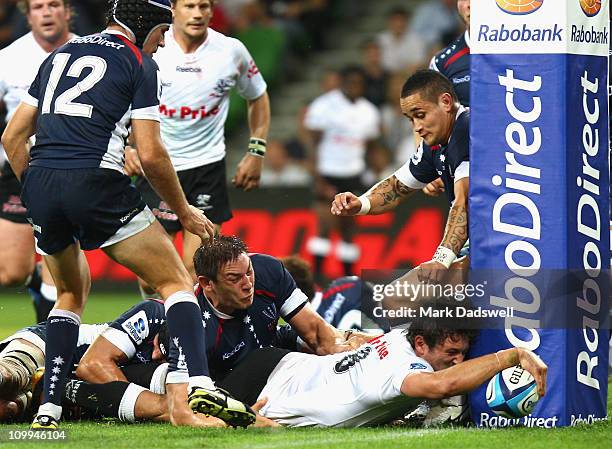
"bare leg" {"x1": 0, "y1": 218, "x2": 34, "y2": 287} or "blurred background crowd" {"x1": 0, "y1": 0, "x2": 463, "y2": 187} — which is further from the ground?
"blurred background crowd" {"x1": 0, "y1": 0, "x2": 463, "y2": 187}

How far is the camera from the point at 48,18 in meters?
9.72

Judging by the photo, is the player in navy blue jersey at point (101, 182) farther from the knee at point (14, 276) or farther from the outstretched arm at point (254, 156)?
the knee at point (14, 276)

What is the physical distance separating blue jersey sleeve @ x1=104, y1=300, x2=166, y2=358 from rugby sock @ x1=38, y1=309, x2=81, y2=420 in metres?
0.59

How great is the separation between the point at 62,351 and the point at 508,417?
2.30 m

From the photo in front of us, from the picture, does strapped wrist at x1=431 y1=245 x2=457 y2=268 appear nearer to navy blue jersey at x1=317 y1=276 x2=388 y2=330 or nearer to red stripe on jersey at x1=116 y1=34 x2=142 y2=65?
red stripe on jersey at x1=116 y1=34 x2=142 y2=65

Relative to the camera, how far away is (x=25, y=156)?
6.73 metres

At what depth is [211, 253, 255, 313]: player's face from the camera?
671 centimetres

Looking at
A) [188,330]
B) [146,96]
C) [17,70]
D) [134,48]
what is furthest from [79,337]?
[17,70]

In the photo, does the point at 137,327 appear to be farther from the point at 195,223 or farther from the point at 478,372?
the point at 478,372

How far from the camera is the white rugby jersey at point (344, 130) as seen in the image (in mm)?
16188

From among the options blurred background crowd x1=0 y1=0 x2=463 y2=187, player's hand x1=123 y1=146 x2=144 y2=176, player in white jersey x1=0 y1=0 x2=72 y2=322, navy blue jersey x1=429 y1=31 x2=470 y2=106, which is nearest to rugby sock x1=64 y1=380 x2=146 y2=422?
player's hand x1=123 y1=146 x2=144 y2=176

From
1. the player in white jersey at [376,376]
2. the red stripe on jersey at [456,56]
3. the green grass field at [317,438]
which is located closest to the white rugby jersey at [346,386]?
the player in white jersey at [376,376]

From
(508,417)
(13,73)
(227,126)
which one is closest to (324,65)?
(227,126)

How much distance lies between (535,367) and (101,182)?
2313mm
